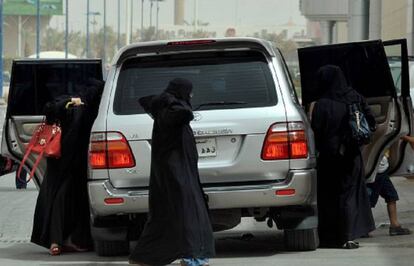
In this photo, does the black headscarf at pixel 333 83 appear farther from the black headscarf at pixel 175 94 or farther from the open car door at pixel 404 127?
the black headscarf at pixel 175 94

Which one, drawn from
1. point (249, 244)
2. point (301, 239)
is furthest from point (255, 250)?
point (301, 239)

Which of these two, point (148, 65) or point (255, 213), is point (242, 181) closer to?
point (255, 213)

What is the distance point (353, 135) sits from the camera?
9.60 metres

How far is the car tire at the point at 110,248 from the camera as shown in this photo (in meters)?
9.69

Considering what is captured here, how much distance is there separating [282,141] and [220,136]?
51cm

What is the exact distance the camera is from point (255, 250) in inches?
410

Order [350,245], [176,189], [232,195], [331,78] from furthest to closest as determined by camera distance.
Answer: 1. [350,245]
2. [331,78]
3. [232,195]
4. [176,189]

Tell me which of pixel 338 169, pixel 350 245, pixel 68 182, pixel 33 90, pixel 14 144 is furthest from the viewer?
pixel 33 90

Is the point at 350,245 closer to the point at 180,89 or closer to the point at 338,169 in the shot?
the point at 338,169

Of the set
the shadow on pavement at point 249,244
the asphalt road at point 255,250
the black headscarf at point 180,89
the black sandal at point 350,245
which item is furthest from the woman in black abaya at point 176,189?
the black sandal at point 350,245

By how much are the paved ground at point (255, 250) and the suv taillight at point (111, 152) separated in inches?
38.5

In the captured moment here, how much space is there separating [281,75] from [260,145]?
0.66m

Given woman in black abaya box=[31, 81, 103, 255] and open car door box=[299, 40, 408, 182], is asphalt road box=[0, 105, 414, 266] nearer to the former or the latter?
woman in black abaya box=[31, 81, 103, 255]

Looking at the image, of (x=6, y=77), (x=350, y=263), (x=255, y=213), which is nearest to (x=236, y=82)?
(x=255, y=213)
